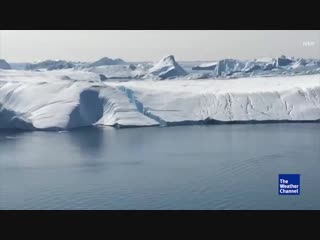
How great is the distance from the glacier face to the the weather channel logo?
1874 millimetres

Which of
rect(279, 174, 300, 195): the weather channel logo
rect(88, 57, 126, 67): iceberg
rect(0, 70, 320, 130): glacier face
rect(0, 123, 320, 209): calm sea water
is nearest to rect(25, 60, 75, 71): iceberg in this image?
rect(88, 57, 126, 67): iceberg

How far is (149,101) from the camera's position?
6.54m

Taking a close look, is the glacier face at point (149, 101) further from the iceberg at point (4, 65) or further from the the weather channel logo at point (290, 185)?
the the weather channel logo at point (290, 185)

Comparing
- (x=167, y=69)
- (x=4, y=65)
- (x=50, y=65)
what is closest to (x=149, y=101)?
(x=167, y=69)

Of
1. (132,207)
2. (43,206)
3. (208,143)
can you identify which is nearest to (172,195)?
(132,207)

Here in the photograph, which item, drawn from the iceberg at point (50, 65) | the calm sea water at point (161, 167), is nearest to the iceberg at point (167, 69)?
the calm sea water at point (161, 167)

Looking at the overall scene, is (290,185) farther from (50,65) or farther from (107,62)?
(50,65)

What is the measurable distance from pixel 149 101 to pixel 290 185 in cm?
282

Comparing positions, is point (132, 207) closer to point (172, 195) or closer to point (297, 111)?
point (172, 195)

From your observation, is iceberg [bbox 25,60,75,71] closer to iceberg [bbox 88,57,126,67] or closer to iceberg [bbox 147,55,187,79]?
iceberg [bbox 88,57,126,67]

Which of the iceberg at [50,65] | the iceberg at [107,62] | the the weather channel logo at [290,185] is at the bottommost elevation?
the the weather channel logo at [290,185]

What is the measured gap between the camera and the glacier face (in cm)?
605

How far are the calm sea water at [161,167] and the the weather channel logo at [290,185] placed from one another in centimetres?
13

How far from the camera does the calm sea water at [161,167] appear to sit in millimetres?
4262
